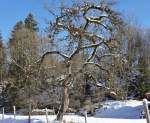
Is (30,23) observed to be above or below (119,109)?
above

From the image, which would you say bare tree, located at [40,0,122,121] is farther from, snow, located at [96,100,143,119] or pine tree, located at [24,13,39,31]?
pine tree, located at [24,13,39,31]

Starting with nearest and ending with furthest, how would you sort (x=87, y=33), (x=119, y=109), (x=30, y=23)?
(x=87, y=33), (x=119, y=109), (x=30, y=23)

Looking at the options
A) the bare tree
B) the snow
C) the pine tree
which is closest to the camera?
the bare tree

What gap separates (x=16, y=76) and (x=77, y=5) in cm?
3823

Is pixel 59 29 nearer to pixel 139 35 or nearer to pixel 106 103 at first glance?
pixel 106 103

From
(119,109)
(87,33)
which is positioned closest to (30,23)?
(119,109)

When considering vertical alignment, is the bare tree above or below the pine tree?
below

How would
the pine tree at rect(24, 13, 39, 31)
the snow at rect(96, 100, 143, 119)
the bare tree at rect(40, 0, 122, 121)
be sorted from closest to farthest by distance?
the bare tree at rect(40, 0, 122, 121) < the snow at rect(96, 100, 143, 119) < the pine tree at rect(24, 13, 39, 31)

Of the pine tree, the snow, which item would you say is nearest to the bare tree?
the snow

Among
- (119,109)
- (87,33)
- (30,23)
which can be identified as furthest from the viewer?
(30,23)

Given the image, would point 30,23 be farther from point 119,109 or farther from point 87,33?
point 87,33

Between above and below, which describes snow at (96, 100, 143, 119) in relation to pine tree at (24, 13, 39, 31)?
below

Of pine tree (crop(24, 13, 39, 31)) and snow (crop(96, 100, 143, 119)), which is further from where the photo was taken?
pine tree (crop(24, 13, 39, 31))

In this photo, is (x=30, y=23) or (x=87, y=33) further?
(x=30, y=23)
